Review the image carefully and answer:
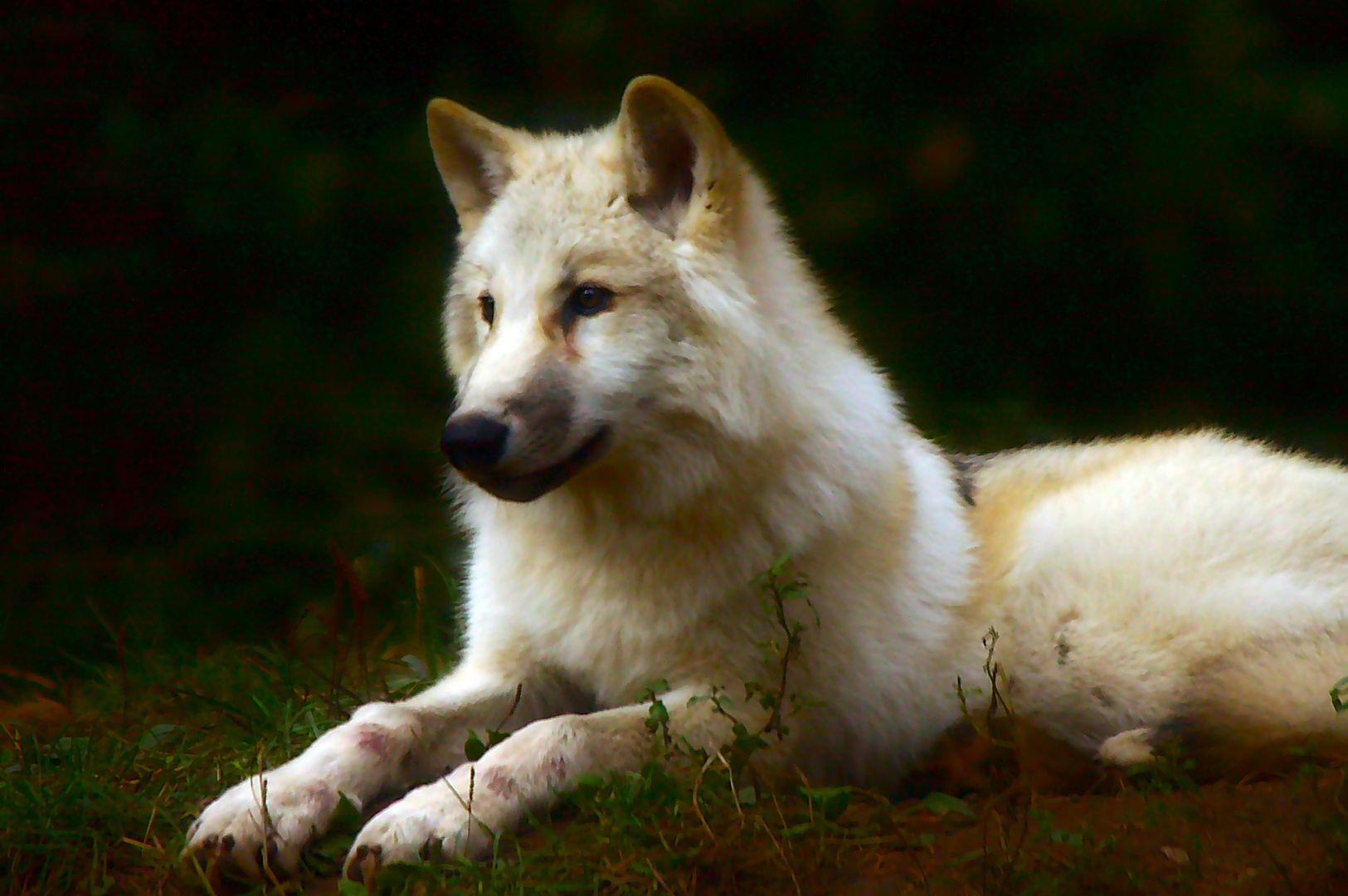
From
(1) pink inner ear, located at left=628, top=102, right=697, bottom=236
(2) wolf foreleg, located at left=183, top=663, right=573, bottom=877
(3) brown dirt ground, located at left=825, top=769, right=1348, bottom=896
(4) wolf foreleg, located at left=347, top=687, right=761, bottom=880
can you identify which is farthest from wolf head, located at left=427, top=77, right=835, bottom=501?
(3) brown dirt ground, located at left=825, top=769, right=1348, bottom=896

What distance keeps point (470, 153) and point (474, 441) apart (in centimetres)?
110

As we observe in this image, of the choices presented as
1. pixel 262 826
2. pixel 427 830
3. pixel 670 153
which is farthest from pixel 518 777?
pixel 670 153

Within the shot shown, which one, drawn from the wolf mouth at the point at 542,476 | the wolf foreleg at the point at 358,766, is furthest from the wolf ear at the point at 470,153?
the wolf foreleg at the point at 358,766

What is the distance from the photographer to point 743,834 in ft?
8.18

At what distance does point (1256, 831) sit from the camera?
233 centimetres

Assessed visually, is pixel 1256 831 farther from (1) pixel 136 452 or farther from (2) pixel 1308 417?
Answer: (1) pixel 136 452

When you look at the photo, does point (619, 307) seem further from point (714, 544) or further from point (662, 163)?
point (714, 544)

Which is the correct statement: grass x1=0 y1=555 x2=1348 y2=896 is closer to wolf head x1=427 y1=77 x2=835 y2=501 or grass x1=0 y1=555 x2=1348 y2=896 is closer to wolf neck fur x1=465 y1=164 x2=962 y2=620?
wolf neck fur x1=465 y1=164 x2=962 y2=620

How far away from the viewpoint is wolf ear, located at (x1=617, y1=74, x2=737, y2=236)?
3.02 meters

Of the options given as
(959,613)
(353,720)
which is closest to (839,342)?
(959,613)

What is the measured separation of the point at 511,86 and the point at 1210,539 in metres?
3.10

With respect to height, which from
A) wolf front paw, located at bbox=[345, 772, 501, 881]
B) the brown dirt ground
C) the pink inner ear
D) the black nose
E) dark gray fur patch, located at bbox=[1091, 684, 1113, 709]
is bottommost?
wolf front paw, located at bbox=[345, 772, 501, 881]

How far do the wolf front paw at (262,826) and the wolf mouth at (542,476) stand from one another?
29.2 inches

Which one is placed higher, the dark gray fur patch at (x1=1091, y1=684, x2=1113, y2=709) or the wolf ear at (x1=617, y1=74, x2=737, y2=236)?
the wolf ear at (x1=617, y1=74, x2=737, y2=236)
